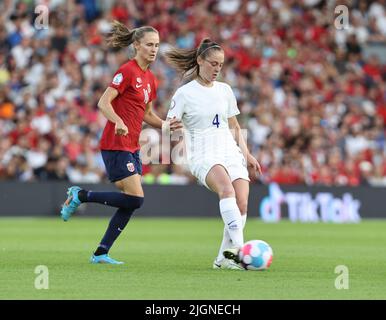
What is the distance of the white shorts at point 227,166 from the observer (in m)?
11.1

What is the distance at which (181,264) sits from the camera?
464 inches

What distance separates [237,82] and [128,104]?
15084mm

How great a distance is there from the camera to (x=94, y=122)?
24.4 meters

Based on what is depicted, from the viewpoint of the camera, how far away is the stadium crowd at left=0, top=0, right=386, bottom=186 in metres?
23.9

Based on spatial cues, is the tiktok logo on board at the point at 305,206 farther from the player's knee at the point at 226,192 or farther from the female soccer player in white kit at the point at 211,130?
the player's knee at the point at 226,192

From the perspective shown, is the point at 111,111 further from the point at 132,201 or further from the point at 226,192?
the point at 226,192

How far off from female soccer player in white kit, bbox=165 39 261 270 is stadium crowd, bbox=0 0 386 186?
40.2ft

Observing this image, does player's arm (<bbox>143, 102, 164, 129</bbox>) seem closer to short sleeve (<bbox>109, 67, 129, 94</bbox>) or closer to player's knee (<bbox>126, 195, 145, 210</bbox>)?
short sleeve (<bbox>109, 67, 129, 94</bbox>)

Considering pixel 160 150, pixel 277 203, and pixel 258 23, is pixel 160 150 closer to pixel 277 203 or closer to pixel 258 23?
pixel 277 203

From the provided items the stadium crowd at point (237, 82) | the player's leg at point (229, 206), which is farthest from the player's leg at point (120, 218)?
the stadium crowd at point (237, 82)

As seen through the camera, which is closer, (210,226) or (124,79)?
(124,79)

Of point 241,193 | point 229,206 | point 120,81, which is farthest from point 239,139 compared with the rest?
point 120,81
